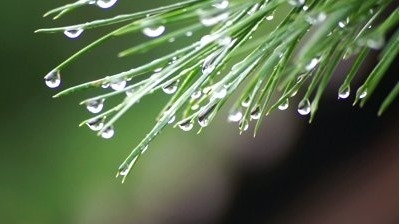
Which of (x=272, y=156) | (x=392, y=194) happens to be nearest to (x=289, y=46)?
(x=272, y=156)

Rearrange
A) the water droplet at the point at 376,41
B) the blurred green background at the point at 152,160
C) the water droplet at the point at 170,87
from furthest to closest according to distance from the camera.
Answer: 1. the blurred green background at the point at 152,160
2. the water droplet at the point at 170,87
3. the water droplet at the point at 376,41

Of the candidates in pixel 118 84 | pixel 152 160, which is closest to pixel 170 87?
pixel 118 84

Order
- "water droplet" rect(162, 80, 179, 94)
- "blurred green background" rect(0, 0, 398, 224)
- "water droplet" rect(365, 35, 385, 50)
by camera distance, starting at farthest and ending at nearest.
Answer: "blurred green background" rect(0, 0, 398, 224) → "water droplet" rect(162, 80, 179, 94) → "water droplet" rect(365, 35, 385, 50)

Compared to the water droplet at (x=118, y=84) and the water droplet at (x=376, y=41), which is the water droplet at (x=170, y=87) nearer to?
the water droplet at (x=118, y=84)

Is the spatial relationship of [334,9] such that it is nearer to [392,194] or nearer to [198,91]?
[198,91]

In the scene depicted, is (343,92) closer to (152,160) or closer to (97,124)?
(97,124)

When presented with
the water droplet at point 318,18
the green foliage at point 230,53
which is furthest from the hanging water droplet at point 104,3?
the water droplet at point 318,18

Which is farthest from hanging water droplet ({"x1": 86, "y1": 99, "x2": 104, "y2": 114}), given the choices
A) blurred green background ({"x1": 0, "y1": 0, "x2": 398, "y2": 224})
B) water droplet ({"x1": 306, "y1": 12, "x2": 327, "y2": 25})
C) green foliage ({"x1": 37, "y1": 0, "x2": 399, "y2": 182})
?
blurred green background ({"x1": 0, "y1": 0, "x2": 398, "y2": 224})

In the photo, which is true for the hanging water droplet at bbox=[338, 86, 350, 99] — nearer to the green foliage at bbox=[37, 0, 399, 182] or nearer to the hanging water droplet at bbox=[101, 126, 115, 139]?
the green foliage at bbox=[37, 0, 399, 182]
